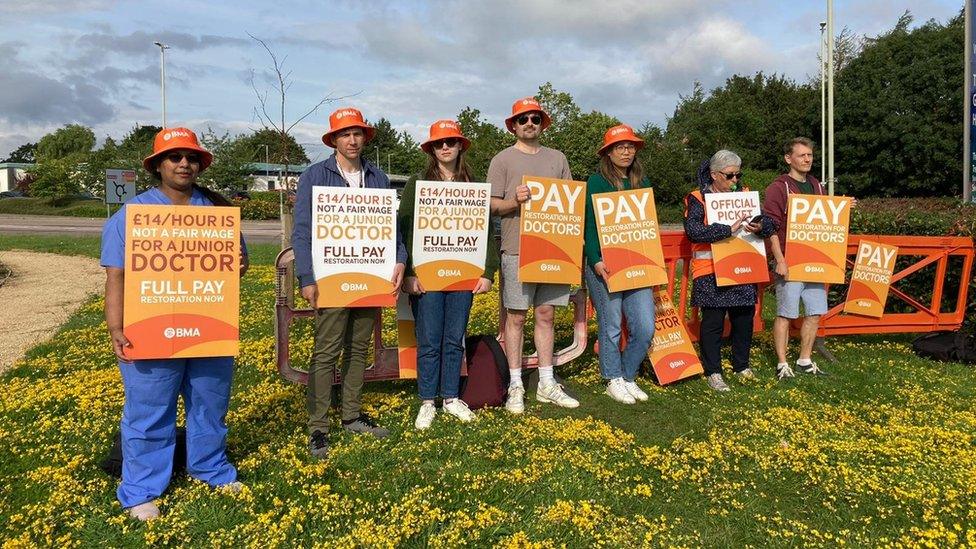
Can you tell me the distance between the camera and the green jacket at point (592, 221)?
5.46 meters

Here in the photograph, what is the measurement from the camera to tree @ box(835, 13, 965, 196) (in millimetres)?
34281

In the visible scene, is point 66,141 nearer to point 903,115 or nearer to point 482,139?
point 482,139

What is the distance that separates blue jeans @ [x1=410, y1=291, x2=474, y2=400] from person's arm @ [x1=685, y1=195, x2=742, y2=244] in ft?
7.40

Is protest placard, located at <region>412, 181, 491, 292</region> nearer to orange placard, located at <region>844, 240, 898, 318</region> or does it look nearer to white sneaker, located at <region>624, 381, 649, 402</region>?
white sneaker, located at <region>624, 381, 649, 402</region>

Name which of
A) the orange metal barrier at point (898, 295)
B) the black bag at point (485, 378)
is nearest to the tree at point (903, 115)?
the orange metal barrier at point (898, 295)

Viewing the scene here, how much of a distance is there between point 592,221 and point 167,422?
3.53 meters

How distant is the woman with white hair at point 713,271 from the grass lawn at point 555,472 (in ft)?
1.36

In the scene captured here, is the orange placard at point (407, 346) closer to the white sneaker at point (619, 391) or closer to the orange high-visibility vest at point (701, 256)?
the white sneaker at point (619, 391)

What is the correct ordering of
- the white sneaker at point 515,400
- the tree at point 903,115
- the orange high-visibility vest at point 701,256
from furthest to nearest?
the tree at point 903,115 → the orange high-visibility vest at point 701,256 → the white sneaker at point 515,400

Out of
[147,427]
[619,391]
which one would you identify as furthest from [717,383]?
[147,427]

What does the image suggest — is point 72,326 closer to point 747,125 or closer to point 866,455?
point 866,455

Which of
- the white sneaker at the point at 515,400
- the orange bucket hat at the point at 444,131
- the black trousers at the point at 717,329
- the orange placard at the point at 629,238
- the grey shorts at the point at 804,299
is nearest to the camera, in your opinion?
the orange bucket hat at the point at 444,131

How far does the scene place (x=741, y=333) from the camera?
6156mm

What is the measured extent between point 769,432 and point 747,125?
45961mm
